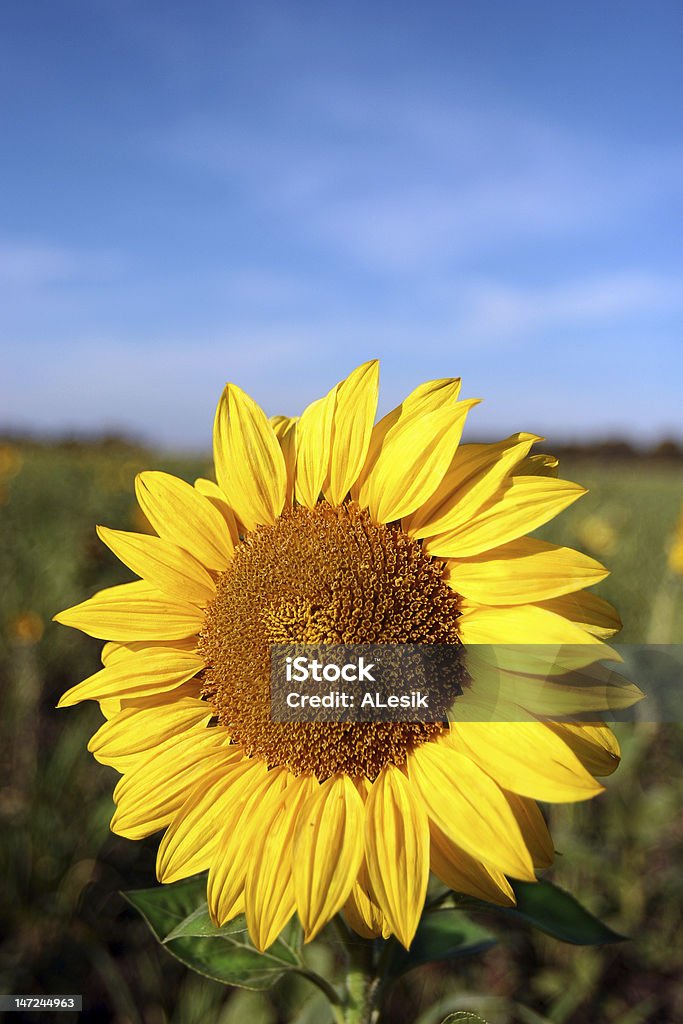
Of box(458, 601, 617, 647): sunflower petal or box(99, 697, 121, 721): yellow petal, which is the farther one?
box(99, 697, 121, 721): yellow petal

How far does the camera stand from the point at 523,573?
88 cm

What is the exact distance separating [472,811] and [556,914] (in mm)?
344

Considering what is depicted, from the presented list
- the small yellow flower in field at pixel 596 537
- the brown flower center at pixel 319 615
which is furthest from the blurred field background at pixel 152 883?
the small yellow flower in field at pixel 596 537

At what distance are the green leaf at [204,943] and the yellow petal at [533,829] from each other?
378mm

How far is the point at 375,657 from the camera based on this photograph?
2.92ft

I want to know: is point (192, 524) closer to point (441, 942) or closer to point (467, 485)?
point (467, 485)

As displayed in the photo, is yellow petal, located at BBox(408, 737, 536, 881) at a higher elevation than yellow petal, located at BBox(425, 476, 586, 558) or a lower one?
lower

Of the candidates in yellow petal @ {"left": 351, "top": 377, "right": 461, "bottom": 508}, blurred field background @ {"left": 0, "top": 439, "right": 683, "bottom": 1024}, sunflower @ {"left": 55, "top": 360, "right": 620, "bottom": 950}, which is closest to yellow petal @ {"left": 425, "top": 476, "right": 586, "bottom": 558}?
sunflower @ {"left": 55, "top": 360, "right": 620, "bottom": 950}

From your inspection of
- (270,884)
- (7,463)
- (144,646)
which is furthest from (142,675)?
(7,463)

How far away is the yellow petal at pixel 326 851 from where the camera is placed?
810mm

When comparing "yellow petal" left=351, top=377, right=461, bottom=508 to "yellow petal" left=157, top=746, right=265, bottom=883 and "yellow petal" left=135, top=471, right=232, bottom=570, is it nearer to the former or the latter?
"yellow petal" left=135, top=471, right=232, bottom=570

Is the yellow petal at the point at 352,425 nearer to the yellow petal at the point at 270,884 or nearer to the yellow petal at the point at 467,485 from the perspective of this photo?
the yellow petal at the point at 467,485

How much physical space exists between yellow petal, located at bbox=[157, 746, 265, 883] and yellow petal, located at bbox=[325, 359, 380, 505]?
1.19 feet

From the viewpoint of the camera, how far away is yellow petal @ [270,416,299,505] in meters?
1.05
